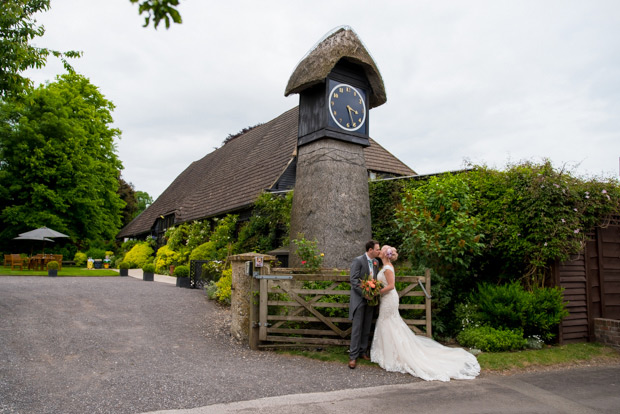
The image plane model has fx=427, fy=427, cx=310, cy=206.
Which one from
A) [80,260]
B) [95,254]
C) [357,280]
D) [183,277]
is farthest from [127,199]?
[357,280]

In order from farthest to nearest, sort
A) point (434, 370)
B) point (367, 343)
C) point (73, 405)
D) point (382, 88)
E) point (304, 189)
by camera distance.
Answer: point (382, 88) < point (304, 189) < point (367, 343) < point (434, 370) < point (73, 405)

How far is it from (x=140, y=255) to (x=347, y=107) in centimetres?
1946

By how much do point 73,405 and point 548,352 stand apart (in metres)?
6.78

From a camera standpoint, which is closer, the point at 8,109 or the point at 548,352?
the point at 548,352

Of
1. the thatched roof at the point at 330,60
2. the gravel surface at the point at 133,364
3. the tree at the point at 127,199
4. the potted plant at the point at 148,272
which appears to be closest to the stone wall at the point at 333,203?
the thatched roof at the point at 330,60

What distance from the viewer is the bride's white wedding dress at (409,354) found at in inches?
228

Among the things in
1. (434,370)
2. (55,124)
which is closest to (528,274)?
(434,370)

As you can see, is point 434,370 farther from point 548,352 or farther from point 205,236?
point 205,236

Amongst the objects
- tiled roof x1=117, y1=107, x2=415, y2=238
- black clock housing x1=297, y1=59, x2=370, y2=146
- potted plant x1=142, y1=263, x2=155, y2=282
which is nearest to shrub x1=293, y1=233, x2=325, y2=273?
black clock housing x1=297, y1=59, x2=370, y2=146

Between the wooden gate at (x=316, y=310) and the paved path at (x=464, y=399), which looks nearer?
the paved path at (x=464, y=399)

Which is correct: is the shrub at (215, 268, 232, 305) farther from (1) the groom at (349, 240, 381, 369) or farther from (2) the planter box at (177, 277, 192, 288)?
(1) the groom at (349, 240, 381, 369)

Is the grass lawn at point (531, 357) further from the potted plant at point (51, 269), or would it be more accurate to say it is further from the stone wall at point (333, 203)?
the potted plant at point (51, 269)

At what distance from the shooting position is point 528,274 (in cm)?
777

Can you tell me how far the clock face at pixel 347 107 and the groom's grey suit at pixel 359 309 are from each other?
3.69 m
